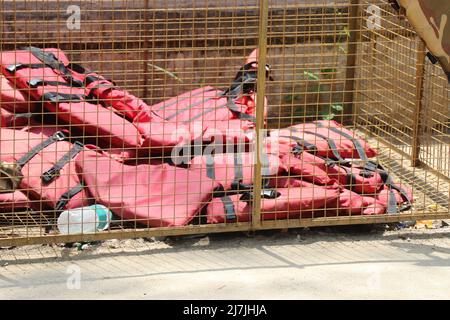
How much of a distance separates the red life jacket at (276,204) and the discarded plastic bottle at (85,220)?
0.63 meters

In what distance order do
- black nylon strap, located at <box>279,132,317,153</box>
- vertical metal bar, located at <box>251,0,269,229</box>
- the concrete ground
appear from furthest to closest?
black nylon strap, located at <box>279,132,317,153</box>, vertical metal bar, located at <box>251,0,269,229</box>, the concrete ground

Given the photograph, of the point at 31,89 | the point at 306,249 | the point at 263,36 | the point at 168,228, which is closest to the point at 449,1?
the point at 263,36

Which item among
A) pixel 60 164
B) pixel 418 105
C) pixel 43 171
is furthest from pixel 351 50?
pixel 43 171

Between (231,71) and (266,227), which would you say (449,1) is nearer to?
(266,227)

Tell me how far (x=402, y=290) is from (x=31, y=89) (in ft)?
9.06

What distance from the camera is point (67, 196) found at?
6.43 metres

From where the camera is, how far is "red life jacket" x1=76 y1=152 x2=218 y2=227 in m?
6.36

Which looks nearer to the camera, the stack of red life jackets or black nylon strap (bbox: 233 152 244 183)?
the stack of red life jackets

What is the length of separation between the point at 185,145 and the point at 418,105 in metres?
1.89

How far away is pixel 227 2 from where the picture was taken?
8.42m

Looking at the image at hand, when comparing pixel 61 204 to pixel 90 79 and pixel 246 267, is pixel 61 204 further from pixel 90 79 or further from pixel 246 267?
pixel 90 79

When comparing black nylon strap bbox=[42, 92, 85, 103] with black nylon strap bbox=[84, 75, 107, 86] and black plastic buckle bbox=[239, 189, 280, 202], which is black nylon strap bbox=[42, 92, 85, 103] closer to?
black nylon strap bbox=[84, 75, 107, 86]

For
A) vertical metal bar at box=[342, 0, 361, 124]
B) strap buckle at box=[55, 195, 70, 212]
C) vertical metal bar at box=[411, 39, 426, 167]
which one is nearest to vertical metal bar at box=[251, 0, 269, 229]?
strap buckle at box=[55, 195, 70, 212]

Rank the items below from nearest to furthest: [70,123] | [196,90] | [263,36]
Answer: [263,36], [70,123], [196,90]
